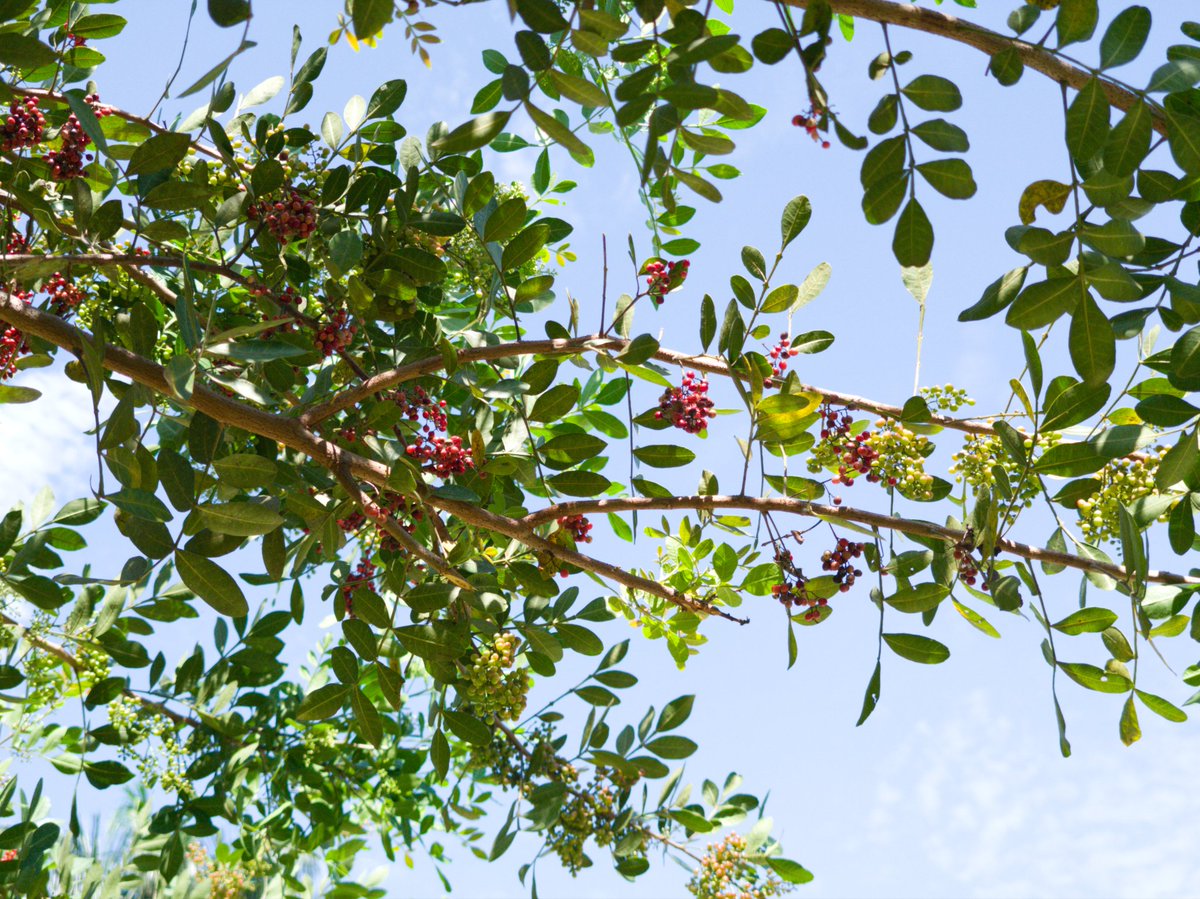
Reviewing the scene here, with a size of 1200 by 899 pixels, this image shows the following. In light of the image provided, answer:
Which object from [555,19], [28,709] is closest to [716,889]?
[28,709]

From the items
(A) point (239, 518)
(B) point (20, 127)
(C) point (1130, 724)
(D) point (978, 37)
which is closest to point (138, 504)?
(A) point (239, 518)

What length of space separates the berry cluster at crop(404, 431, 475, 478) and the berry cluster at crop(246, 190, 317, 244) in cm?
57

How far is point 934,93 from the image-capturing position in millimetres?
1599

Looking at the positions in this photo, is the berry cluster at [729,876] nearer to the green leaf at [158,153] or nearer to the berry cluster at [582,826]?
the berry cluster at [582,826]

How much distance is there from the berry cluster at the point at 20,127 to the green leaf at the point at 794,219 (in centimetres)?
173

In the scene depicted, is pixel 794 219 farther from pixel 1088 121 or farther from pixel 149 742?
pixel 149 742

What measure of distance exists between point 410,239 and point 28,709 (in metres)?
2.20

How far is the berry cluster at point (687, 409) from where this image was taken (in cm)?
226

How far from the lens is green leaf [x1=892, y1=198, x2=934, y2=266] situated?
5.30ft

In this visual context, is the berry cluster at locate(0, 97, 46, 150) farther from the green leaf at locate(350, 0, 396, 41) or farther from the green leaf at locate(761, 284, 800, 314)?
the green leaf at locate(761, 284, 800, 314)

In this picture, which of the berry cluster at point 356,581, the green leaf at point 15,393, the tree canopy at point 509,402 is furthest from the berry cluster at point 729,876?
the green leaf at point 15,393

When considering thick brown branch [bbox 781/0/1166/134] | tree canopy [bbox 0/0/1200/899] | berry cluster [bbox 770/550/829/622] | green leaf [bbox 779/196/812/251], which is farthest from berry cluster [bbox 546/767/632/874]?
thick brown branch [bbox 781/0/1166/134]

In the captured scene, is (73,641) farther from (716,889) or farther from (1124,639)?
(1124,639)

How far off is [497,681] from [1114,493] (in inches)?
54.7
